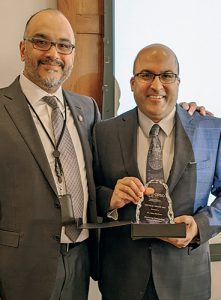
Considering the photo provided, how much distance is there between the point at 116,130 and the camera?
59.7 inches

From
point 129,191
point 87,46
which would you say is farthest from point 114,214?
point 87,46

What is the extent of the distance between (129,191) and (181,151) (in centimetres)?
25

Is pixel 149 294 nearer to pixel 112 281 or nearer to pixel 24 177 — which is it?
pixel 112 281

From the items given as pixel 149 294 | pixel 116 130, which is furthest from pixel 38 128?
pixel 149 294

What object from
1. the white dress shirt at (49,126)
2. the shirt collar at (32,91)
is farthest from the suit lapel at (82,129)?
the shirt collar at (32,91)

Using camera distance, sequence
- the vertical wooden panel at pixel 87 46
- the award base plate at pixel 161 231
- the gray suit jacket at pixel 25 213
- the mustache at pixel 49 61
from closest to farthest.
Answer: the award base plate at pixel 161 231 < the gray suit jacket at pixel 25 213 < the mustache at pixel 49 61 < the vertical wooden panel at pixel 87 46

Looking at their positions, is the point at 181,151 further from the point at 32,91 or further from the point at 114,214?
the point at 32,91

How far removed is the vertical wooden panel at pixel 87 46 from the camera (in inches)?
74.4

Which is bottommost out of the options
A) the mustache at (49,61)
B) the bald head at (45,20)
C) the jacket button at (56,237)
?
the jacket button at (56,237)

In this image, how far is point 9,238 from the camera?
4.53 ft

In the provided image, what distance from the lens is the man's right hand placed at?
50.9 inches

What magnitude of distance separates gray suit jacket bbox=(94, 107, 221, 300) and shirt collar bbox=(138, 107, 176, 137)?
24 mm

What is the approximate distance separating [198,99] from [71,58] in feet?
2.91

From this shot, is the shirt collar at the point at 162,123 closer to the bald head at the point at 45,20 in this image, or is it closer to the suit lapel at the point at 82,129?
the suit lapel at the point at 82,129
